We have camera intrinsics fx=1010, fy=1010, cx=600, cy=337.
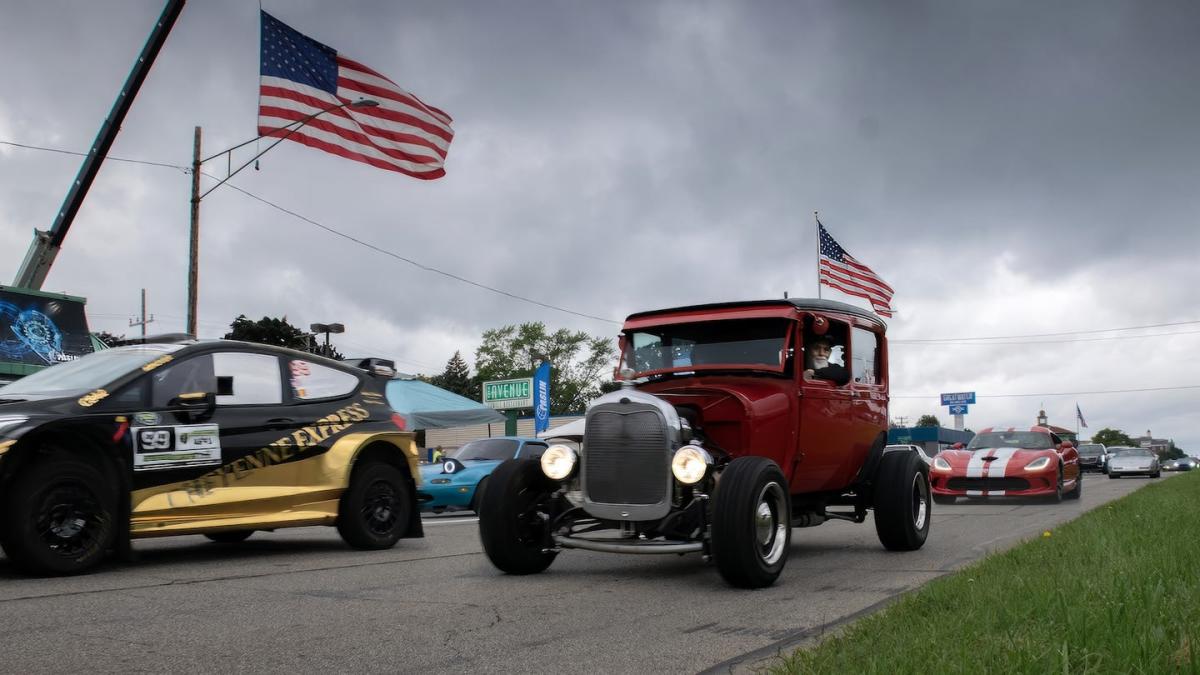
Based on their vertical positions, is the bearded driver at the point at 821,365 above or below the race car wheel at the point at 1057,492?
above

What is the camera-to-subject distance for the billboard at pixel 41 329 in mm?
25656

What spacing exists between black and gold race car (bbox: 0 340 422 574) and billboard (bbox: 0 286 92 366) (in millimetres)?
19753

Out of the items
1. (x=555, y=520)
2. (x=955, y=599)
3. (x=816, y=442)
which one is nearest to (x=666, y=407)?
(x=555, y=520)

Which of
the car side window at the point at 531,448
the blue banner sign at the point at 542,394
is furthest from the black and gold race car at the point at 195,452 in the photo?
the blue banner sign at the point at 542,394

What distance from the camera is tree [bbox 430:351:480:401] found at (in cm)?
10919

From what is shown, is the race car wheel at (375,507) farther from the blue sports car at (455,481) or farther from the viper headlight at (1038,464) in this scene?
the viper headlight at (1038,464)

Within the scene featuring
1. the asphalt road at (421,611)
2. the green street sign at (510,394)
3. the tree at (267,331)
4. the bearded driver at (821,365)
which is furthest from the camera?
the tree at (267,331)

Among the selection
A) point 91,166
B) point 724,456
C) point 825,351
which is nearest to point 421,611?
point 724,456

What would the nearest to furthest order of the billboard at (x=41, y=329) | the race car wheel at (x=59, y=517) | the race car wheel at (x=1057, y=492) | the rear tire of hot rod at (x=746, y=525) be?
1. the rear tire of hot rod at (x=746, y=525)
2. the race car wheel at (x=59, y=517)
3. the race car wheel at (x=1057, y=492)
4. the billboard at (x=41, y=329)

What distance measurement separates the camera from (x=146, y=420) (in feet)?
23.5

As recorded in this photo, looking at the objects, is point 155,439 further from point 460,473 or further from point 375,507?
point 460,473

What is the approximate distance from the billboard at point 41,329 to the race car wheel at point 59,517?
20906 mm

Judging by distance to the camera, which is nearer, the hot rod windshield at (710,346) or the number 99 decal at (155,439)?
the number 99 decal at (155,439)

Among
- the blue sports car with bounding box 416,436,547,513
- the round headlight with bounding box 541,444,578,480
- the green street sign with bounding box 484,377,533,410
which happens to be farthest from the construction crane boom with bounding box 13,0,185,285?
the green street sign with bounding box 484,377,533,410
